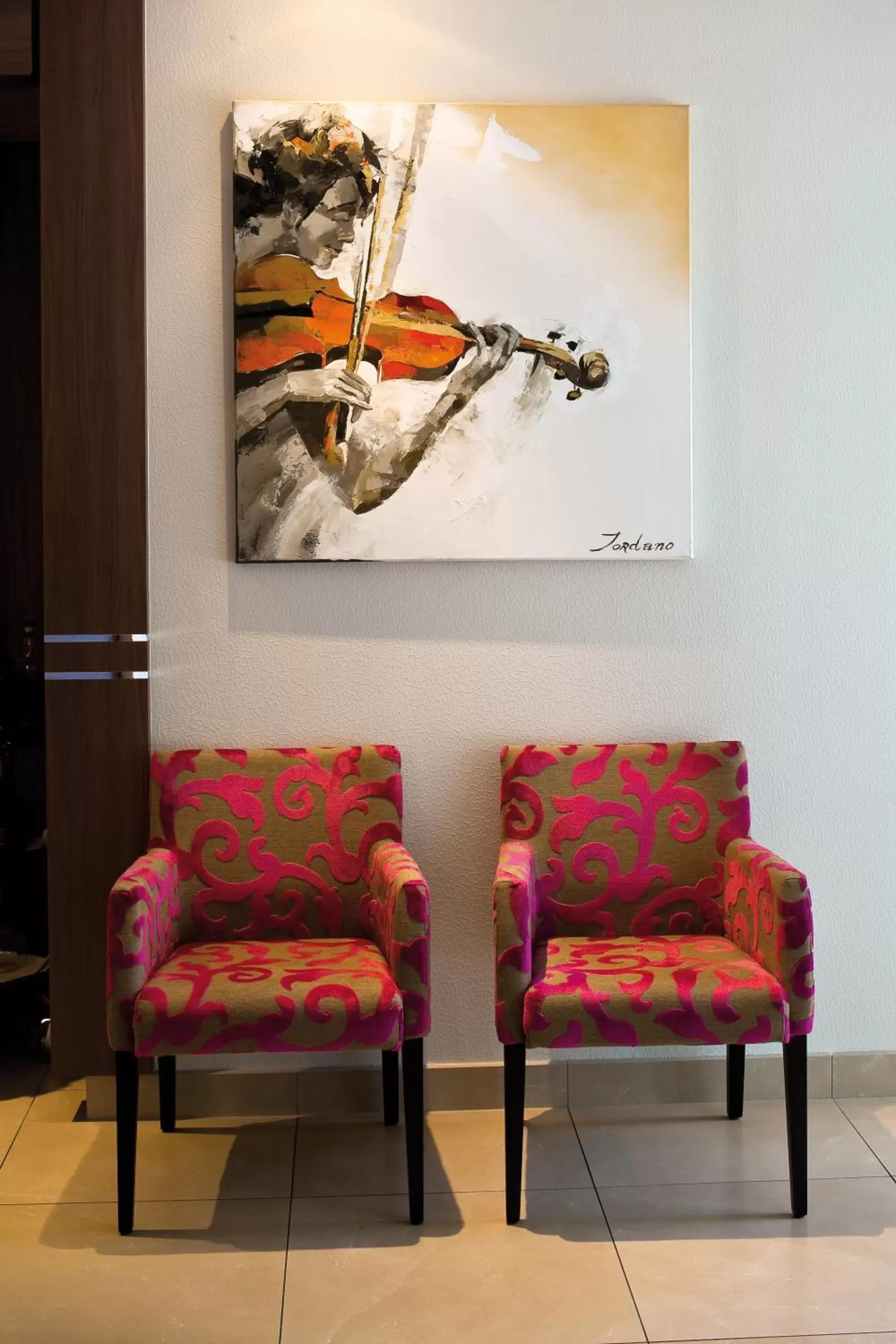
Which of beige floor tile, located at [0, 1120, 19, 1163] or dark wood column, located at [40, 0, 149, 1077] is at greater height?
dark wood column, located at [40, 0, 149, 1077]

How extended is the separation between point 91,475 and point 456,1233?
1.81m

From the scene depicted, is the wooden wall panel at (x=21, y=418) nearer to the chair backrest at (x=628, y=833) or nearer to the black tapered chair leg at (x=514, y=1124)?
the chair backrest at (x=628, y=833)

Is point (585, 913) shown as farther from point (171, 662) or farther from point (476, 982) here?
point (171, 662)

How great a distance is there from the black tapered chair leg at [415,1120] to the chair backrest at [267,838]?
423 millimetres

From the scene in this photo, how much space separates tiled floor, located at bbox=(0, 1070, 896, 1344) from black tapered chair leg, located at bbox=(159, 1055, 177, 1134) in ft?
0.13

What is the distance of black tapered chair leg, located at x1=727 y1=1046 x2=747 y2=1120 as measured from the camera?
9.39 ft

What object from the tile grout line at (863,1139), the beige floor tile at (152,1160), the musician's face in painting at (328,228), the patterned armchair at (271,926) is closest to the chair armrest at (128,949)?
the patterned armchair at (271,926)

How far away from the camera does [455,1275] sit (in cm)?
221

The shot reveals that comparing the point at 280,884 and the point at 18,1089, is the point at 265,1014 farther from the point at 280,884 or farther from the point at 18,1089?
the point at 18,1089

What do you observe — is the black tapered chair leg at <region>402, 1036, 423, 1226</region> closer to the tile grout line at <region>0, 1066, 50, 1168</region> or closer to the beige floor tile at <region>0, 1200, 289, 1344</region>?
the beige floor tile at <region>0, 1200, 289, 1344</region>

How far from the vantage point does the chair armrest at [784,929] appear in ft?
7.82

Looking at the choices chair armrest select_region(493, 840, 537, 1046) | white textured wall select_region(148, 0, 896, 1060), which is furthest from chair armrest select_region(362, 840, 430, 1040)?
white textured wall select_region(148, 0, 896, 1060)

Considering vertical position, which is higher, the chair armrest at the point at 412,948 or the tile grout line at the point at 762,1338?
the chair armrest at the point at 412,948

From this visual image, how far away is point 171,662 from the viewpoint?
2918mm
